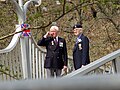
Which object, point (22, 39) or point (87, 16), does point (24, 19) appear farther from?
point (87, 16)

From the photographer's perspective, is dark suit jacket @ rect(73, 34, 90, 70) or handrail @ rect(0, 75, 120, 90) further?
dark suit jacket @ rect(73, 34, 90, 70)

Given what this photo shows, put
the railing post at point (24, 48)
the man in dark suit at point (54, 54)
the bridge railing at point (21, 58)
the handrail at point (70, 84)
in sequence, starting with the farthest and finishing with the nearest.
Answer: the man in dark suit at point (54, 54)
the railing post at point (24, 48)
the bridge railing at point (21, 58)
the handrail at point (70, 84)

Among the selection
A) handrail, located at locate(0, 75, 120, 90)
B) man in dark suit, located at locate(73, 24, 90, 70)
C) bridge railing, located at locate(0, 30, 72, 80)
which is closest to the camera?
handrail, located at locate(0, 75, 120, 90)

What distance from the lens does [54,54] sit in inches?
273

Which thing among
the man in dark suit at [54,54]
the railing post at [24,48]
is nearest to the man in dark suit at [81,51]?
the man in dark suit at [54,54]

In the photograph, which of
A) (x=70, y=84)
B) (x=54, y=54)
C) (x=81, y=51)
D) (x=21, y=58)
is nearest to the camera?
(x=70, y=84)

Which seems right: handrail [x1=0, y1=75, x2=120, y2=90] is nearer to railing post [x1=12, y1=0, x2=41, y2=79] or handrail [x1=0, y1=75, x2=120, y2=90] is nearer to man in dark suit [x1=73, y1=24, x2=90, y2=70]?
railing post [x1=12, y1=0, x2=41, y2=79]

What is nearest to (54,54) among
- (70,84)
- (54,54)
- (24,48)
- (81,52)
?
(54,54)

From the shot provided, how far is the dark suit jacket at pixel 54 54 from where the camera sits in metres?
6.91

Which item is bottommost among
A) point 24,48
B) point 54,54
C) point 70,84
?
point 54,54

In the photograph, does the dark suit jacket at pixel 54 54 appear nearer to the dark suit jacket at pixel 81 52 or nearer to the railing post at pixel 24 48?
the dark suit jacket at pixel 81 52

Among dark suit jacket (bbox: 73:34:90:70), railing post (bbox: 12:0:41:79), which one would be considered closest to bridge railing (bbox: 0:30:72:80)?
railing post (bbox: 12:0:41:79)

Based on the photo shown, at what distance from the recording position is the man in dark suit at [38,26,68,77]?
6.90 metres

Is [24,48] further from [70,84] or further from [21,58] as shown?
[70,84]
